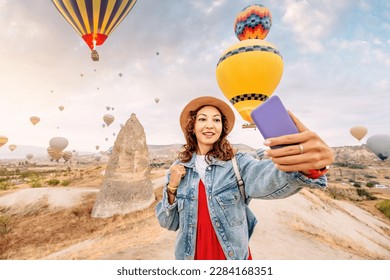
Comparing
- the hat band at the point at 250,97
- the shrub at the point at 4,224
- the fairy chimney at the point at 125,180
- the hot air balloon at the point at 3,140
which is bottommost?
the shrub at the point at 4,224

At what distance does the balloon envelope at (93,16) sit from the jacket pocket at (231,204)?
14336 mm

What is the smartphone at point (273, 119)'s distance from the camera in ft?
4.51

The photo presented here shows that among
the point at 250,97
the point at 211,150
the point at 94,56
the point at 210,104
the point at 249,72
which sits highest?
the point at 94,56

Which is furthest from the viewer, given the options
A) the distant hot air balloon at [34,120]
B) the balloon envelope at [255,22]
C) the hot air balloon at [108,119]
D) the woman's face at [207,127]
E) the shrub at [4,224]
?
the hot air balloon at [108,119]

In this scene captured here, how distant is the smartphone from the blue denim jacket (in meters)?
0.37

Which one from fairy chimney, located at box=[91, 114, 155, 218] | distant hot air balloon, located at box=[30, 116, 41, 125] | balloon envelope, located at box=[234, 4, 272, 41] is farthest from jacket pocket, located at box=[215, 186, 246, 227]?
distant hot air balloon, located at box=[30, 116, 41, 125]

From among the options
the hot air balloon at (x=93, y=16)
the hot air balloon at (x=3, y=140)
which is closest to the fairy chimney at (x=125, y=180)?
the hot air balloon at (x=93, y=16)

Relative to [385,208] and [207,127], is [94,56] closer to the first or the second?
[207,127]

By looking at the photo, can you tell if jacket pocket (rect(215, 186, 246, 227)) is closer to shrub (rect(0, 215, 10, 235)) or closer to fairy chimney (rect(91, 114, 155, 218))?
fairy chimney (rect(91, 114, 155, 218))

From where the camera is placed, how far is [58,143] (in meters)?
36.9

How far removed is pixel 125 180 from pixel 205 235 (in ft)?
35.4

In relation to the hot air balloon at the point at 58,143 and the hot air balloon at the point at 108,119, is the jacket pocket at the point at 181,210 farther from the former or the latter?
the hot air balloon at the point at 108,119

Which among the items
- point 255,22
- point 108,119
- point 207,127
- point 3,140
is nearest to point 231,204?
point 207,127

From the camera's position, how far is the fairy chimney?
12.1m
